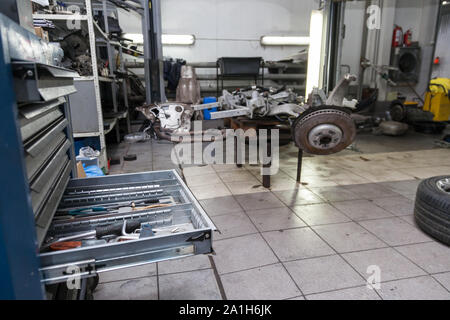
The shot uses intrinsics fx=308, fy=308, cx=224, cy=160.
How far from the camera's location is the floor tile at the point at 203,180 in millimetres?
3092

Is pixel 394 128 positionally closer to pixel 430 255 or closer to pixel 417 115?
pixel 417 115

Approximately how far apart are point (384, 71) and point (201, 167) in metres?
5.40

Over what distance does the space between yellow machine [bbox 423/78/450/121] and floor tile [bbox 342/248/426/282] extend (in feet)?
18.8

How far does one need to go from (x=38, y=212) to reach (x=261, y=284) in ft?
3.67

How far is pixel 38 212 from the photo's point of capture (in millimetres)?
863

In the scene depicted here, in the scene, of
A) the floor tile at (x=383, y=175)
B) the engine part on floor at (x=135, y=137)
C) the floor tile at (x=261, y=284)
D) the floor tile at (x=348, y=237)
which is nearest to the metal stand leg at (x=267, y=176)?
the floor tile at (x=348, y=237)

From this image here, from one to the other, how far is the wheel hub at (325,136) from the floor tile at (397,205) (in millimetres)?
696

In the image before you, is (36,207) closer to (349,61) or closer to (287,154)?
(287,154)

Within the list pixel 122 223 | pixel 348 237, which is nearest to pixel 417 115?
pixel 348 237

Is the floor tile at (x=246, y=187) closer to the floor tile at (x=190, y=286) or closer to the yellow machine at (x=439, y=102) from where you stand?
the floor tile at (x=190, y=286)

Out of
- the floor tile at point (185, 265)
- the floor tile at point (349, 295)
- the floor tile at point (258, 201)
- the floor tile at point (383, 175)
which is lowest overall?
the floor tile at point (185, 265)

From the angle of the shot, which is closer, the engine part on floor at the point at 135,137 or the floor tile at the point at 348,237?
the floor tile at the point at 348,237
